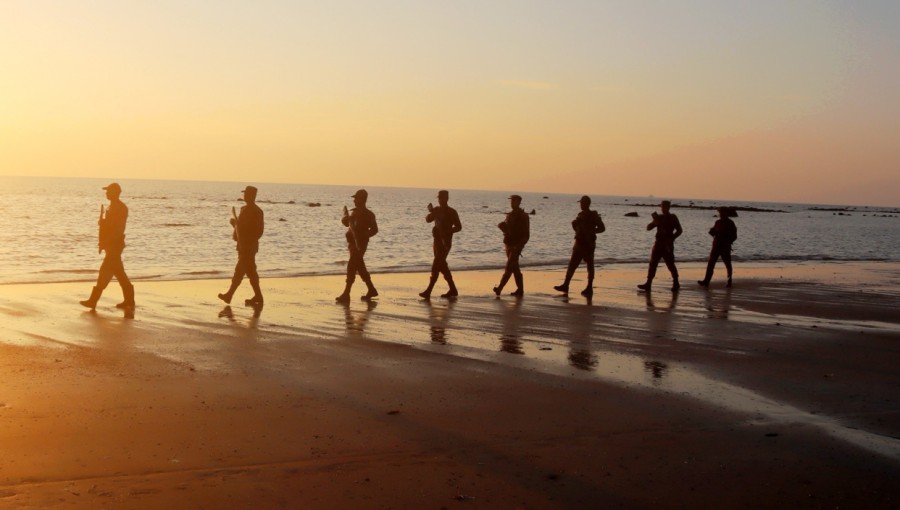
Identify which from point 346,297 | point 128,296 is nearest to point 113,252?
point 128,296

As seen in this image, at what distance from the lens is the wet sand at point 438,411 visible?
5219 mm

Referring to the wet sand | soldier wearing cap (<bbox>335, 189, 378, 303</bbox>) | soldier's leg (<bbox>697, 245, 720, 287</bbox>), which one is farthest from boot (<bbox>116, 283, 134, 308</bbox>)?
soldier's leg (<bbox>697, 245, 720, 287</bbox>)

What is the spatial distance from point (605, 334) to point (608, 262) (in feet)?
57.5

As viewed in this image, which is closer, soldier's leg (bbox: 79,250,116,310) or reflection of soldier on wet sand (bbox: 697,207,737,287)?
soldier's leg (bbox: 79,250,116,310)

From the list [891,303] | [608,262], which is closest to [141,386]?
[891,303]

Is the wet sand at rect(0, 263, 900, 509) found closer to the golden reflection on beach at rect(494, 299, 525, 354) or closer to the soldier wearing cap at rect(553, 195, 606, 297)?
the golden reflection on beach at rect(494, 299, 525, 354)

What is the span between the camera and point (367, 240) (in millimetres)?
15602

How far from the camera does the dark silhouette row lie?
43.2 feet

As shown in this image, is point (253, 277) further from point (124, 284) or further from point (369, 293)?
point (369, 293)

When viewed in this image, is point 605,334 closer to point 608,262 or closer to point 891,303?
point 891,303

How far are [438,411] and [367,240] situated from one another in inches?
348

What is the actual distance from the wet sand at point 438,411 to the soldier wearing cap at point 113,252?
35cm

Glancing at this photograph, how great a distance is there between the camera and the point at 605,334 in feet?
38.0

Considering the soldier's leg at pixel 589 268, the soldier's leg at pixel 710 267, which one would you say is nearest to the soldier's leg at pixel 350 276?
the soldier's leg at pixel 589 268
